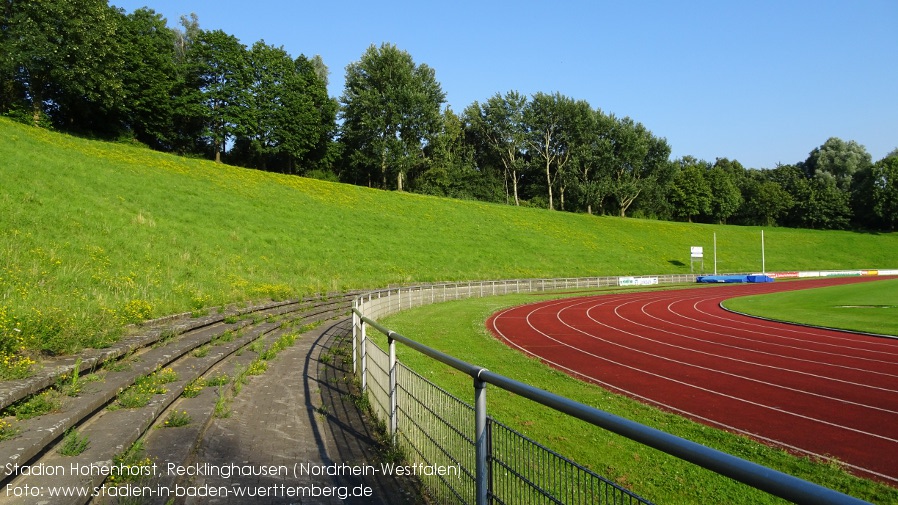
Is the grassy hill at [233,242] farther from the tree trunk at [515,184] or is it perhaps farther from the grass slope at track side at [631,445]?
the tree trunk at [515,184]

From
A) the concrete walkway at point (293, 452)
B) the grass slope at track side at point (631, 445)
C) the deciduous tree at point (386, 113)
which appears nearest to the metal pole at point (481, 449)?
the concrete walkway at point (293, 452)

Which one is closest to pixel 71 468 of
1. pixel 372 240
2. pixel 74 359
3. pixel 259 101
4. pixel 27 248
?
pixel 74 359

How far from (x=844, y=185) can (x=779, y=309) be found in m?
97.8

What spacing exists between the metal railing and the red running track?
193 inches

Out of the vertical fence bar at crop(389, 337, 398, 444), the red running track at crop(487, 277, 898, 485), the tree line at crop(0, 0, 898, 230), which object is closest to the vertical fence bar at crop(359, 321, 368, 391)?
the vertical fence bar at crop(389, 337, 398, 444)

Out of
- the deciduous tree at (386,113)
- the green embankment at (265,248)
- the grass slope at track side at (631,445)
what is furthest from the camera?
the deciduous tree at (386,113)

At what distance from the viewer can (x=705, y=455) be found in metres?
1.81

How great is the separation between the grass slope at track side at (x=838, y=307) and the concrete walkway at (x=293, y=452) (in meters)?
17.7

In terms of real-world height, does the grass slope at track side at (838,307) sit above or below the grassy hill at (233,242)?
below

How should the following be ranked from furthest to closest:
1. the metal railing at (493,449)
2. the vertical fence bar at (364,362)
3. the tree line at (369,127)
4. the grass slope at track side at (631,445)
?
the tree line at (369,127)
the vertical fence bar at (364,362)
the grass slope at track side at (631,445)
the metal railing at (493,449)

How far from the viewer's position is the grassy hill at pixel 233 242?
11113 mm

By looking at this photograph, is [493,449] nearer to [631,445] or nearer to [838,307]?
[631,445]

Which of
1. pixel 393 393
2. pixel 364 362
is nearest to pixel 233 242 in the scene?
pixel 364 362

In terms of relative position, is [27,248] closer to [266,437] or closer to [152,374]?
[152,374]
